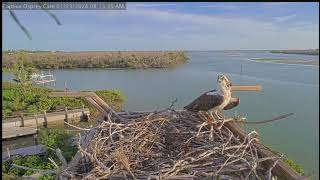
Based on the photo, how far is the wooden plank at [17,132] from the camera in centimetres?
1451

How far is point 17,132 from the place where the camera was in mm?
14711

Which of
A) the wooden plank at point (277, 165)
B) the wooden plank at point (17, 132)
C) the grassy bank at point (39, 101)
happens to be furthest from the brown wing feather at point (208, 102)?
the grassy bank at point (39, 101)

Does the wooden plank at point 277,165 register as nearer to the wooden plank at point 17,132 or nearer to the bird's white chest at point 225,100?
the bird's white chest at point 225,100

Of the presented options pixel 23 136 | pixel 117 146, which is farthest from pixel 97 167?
pixel 23 136

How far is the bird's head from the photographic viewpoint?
10.8 feet

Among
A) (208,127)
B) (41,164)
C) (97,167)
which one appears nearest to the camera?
(97,167)

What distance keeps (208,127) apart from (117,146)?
31.0 inches

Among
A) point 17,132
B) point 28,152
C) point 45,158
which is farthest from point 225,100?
point 17,132

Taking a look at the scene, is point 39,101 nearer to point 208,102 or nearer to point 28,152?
point 28,152

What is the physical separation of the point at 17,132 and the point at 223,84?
1286 centimetres

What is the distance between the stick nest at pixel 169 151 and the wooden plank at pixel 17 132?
12.2 meters

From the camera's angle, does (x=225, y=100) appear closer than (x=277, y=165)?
No

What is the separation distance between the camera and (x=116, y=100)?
60.7 ft

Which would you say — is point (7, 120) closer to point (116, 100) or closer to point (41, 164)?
point (116, 100)
